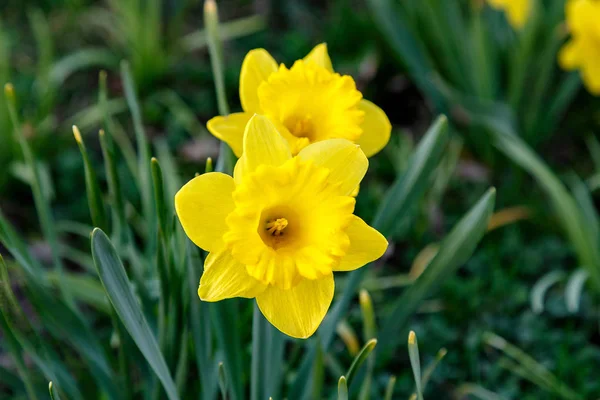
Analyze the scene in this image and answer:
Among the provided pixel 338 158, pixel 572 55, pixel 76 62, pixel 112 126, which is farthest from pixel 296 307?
pixel 76 62

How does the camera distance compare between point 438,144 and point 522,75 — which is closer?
point 438,144

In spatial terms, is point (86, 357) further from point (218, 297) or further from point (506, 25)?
point (506, 25)

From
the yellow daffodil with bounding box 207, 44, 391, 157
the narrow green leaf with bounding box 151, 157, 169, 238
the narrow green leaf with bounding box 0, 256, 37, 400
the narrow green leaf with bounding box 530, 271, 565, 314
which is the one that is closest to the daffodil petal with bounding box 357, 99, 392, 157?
the yellow daffodil with bounding box 207, 44, 391, 157

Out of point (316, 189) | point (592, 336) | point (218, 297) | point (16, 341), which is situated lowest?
point (592, 336)

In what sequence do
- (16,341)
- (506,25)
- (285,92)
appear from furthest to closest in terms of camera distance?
(506,25), (16,341), (285,92)

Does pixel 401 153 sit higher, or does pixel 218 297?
pixel 218 297

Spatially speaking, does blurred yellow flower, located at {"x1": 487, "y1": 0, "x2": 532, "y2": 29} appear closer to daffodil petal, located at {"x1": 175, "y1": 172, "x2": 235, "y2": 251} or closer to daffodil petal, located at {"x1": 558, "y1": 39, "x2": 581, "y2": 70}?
daffodil petal, located at {"x1": 558, "y1": 39, "x2": 581, "y2": 70}

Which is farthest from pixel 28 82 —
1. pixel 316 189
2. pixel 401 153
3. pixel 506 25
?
pixel 316 189
